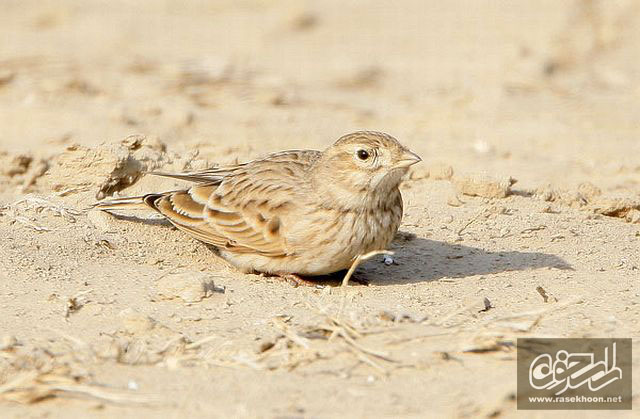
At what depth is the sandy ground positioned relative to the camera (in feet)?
14.1

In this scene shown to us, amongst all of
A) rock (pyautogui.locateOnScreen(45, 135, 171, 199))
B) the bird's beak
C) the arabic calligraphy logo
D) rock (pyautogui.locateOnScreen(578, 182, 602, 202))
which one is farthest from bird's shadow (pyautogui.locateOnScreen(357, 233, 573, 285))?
rock (pyautogui.locateOnScreen(45, 135, 171, 199))

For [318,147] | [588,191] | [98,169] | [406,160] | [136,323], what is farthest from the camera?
[318,147]

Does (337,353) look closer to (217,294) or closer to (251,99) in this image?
(217,294)

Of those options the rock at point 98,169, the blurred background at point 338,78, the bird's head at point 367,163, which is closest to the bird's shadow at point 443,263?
the bird's head at point 367,163

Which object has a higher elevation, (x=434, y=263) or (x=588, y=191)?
(x=588, y=191)

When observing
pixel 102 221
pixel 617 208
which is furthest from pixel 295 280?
pixel 617 208

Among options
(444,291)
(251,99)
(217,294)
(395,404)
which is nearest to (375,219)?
(444,291)

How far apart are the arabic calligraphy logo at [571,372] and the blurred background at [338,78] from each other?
3456mm

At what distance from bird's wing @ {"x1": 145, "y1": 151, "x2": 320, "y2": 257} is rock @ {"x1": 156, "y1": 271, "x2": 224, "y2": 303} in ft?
2.10

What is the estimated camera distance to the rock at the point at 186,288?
5168 mm

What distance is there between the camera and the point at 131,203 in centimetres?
629

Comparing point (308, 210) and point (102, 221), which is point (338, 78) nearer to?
point (102, 221)

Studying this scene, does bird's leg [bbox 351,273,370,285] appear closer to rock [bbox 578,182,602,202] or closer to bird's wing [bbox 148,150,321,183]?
bird's wing [bbox 148,150,321,183]

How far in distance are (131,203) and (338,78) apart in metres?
5.54
